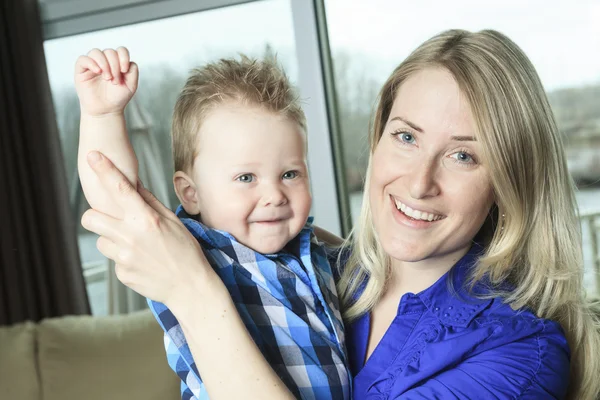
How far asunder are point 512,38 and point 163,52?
203 cm

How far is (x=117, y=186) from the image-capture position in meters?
1.17

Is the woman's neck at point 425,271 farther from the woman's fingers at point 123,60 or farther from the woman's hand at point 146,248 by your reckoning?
the woman's fingers at point 123,60

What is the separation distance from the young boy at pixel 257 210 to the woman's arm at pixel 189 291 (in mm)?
120

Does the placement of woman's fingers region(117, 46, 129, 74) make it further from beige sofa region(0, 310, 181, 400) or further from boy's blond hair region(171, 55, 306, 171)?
beige sofa region(0, 310, 181, 400)

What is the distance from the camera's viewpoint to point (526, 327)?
1358 millimetres

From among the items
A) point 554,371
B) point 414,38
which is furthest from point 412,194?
point 414,38

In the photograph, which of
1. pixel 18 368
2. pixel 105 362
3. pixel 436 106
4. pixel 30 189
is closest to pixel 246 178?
pixel 436 106

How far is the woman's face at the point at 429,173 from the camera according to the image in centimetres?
137

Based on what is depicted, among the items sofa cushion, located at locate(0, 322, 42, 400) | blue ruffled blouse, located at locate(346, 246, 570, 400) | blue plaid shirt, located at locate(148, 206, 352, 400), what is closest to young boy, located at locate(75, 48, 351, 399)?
blue plaid shirt, located at locate(148, 206, 352, 400)

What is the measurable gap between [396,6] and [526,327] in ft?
9.50

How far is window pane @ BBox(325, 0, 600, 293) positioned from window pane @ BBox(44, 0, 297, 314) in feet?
1.19

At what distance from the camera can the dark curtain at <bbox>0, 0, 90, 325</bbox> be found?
405cm

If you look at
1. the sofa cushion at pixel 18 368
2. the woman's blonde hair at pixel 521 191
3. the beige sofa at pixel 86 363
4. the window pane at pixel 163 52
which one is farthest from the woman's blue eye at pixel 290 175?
the window pane at pixel 163 52

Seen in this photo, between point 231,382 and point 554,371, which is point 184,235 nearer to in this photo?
point 231,382
